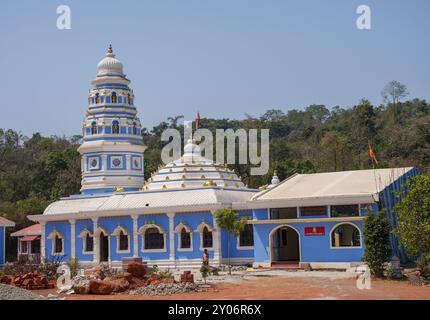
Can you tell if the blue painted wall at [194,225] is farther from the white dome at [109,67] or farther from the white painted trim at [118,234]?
the white dome at [109,67]

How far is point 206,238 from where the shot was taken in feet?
109

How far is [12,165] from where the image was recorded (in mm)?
70688

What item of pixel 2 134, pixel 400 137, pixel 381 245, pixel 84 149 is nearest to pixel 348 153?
pixel 400 137

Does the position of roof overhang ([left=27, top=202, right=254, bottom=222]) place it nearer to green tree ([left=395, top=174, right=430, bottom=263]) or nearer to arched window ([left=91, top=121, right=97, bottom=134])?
arched window ([left=91, top=121, right=97, bottom=134])

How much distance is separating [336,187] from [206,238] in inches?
275

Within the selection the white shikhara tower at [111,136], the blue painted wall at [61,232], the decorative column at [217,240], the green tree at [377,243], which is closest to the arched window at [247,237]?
the decorative column at [217,240]

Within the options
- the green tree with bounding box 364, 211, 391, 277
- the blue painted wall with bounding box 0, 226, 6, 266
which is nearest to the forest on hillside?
the blue painted wall with bounding box 0, 226, 6, 266

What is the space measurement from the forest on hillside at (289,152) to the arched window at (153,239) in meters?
15.6

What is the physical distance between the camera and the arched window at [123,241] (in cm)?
3520

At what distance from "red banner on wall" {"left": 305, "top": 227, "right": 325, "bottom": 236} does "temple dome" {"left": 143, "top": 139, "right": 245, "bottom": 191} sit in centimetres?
710

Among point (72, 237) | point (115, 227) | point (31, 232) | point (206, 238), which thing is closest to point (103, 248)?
point (115, 227)

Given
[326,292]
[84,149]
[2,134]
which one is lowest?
→ [326,292]

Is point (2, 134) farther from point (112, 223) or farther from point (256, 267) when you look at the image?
point (256, 267)
